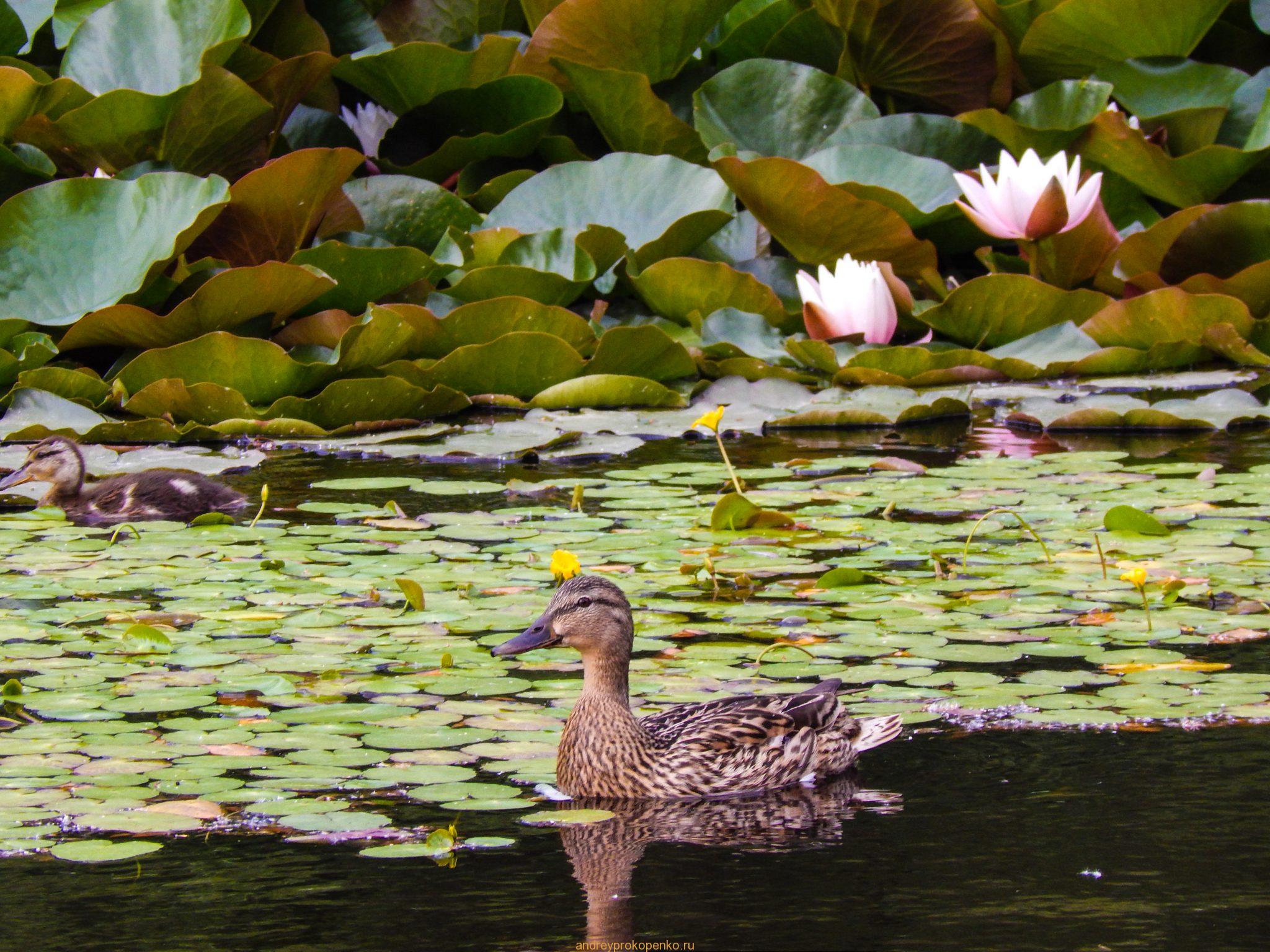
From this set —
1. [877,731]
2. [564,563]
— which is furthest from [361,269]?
[877,731]

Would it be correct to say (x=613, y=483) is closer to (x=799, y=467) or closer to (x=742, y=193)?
(x=799, y=467)

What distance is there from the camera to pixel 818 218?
26.7 ft

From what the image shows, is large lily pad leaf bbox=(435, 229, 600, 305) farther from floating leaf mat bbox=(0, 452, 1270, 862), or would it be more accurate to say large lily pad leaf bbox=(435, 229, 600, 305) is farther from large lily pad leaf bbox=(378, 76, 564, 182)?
floating leaf mat bbox=(0, 452, 1270, 862)

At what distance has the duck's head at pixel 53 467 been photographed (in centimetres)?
577

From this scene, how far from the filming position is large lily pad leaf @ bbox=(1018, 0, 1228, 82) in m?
9.08

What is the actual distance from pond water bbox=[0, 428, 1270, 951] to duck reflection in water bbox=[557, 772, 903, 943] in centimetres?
1

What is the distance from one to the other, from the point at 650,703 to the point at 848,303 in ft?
15.0

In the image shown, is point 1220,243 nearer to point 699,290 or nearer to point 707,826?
point 699,290

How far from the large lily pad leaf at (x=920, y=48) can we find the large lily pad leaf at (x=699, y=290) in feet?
5.90

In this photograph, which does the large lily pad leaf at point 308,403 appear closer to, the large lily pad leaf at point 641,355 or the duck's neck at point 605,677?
the large lily pad leaf at point 641,355

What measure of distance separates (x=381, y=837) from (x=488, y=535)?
100 inches

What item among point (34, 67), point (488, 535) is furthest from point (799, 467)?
point (34, 67)

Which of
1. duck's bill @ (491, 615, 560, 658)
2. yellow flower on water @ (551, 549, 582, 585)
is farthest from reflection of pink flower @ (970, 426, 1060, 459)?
duck's bill @ (491, 615, 560, 658)

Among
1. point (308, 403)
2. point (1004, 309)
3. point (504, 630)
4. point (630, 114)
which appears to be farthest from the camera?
point (630, 114)
